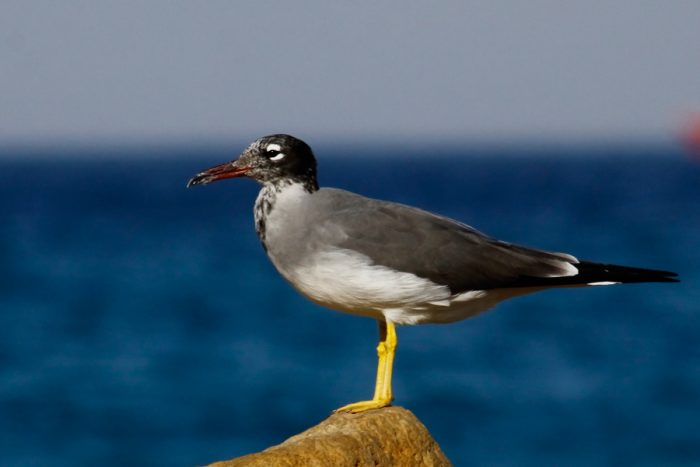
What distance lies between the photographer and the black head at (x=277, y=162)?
29.3 feet

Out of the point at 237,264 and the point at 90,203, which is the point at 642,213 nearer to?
the point at 237,264

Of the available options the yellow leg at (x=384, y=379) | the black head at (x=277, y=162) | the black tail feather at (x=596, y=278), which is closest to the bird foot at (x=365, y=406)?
the yellow leg at (x=384, y=379)

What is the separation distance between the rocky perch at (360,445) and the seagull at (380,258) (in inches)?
13.9

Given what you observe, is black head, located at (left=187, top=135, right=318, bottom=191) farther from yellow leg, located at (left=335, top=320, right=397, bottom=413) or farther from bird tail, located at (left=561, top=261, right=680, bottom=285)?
bird tail, located at (left=561, top=261, right=680, bottom=285)

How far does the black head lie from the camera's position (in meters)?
8.93

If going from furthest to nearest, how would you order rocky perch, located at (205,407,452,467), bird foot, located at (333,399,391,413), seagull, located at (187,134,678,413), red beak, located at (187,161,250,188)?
red beak, located at (187,161,250,188), bird foot, located at (333,399,391,413), seagull, located at (187,134,678,413), rocky perch, located at (205,407,452,467)

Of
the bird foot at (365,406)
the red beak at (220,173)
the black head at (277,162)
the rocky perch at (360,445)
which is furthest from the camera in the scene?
the red beak at (220,173)

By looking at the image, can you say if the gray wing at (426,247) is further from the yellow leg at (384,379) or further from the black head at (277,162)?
the yellow leg at (384,379)

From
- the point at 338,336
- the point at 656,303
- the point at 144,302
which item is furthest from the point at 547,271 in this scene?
the point at 144,302

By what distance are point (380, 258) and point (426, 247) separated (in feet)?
1.23

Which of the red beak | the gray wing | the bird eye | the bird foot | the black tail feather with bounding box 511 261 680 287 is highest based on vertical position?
the bird eye

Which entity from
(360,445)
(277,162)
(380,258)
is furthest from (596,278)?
(277,162)

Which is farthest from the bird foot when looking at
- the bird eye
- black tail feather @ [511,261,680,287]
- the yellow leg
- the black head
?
the bird eye

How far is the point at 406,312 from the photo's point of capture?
890 cm
